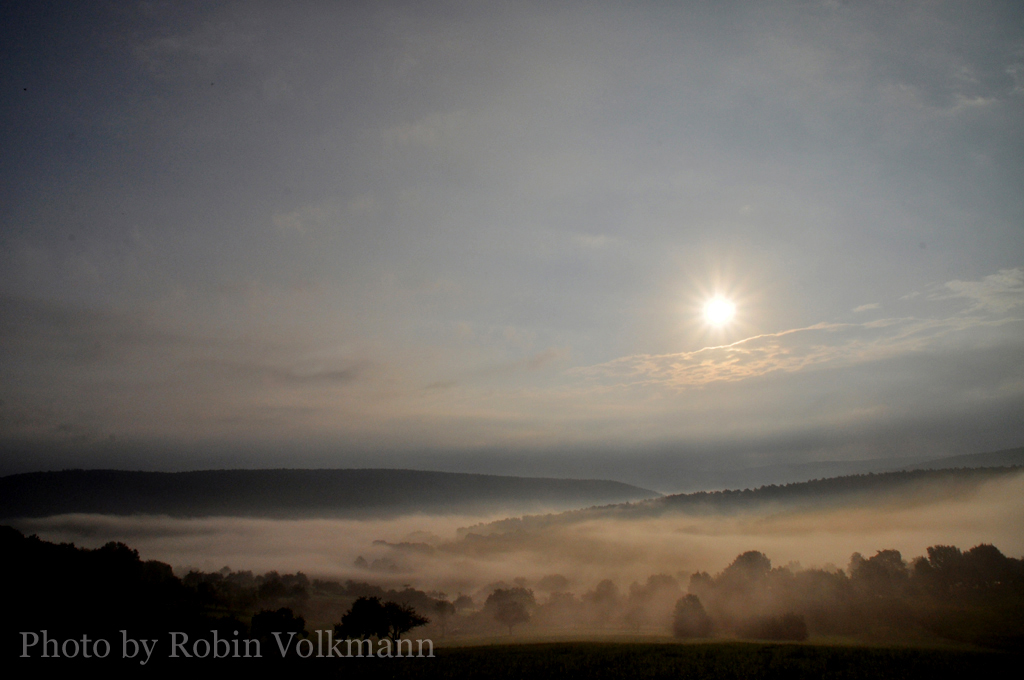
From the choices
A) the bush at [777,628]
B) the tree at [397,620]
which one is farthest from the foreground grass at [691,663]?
the bush at [777,628]

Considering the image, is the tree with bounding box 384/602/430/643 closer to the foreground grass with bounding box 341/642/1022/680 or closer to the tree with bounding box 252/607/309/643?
the foreground grass with bounding box 341/642/1022/680

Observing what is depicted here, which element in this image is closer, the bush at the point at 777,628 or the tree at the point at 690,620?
the bush at the point at 777,628

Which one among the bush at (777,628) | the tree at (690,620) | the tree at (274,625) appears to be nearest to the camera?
the tree at (274,625)

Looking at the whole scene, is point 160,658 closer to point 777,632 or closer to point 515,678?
point 515,678

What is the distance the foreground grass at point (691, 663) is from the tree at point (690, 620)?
25386 mm

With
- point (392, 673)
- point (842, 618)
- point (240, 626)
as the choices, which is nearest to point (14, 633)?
point (240, 626)

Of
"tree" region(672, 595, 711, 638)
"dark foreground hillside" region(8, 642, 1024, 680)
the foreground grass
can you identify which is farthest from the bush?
"dark foreground hillside" region(8, 642, 1024, 680)

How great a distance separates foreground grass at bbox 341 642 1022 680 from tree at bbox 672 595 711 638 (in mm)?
25386

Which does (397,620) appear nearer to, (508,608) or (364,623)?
(364,623)

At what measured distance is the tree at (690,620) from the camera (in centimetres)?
10190

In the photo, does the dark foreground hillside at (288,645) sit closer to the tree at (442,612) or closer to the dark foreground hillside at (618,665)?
the dark foreground hillside at (618,665)

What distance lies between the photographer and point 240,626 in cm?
7925

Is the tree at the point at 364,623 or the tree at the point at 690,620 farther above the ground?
the tree at the point at 364,623

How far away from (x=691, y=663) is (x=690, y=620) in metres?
41.1
